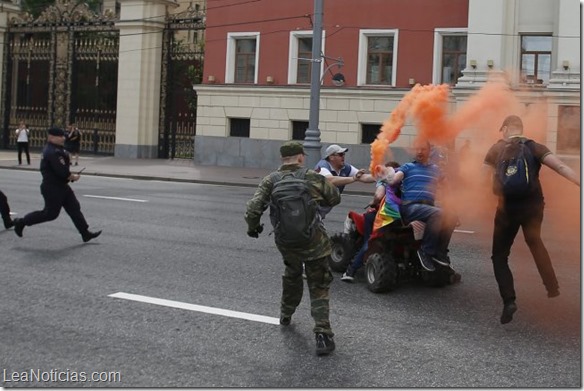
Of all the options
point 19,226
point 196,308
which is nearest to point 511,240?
point 196,308

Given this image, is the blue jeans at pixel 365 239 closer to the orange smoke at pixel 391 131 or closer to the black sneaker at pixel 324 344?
the orange smoke at pixel 391 131

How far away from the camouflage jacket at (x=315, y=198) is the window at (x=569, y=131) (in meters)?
3.47

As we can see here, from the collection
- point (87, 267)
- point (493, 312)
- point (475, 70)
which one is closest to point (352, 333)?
point (493, 312)

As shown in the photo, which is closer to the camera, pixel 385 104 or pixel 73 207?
pixel 73 207

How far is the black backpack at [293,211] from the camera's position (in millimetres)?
5891

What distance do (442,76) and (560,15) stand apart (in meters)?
4.73

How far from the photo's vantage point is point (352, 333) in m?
6.32

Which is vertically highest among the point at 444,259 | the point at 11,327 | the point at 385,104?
the point at 385,104

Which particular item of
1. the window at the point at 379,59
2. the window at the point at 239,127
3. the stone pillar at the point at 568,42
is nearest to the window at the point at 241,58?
the window at the point at 239,127

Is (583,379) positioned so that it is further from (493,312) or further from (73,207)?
(73,207)

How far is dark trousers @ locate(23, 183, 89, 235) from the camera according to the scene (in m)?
10.4

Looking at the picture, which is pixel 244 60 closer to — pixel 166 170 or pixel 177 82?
pixel 177 82

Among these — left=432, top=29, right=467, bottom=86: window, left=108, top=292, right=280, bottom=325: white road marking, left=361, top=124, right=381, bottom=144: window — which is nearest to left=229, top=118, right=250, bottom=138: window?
left=361, top=124, right=381, bottom=144: window

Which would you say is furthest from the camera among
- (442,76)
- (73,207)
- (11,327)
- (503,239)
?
(442,76)
